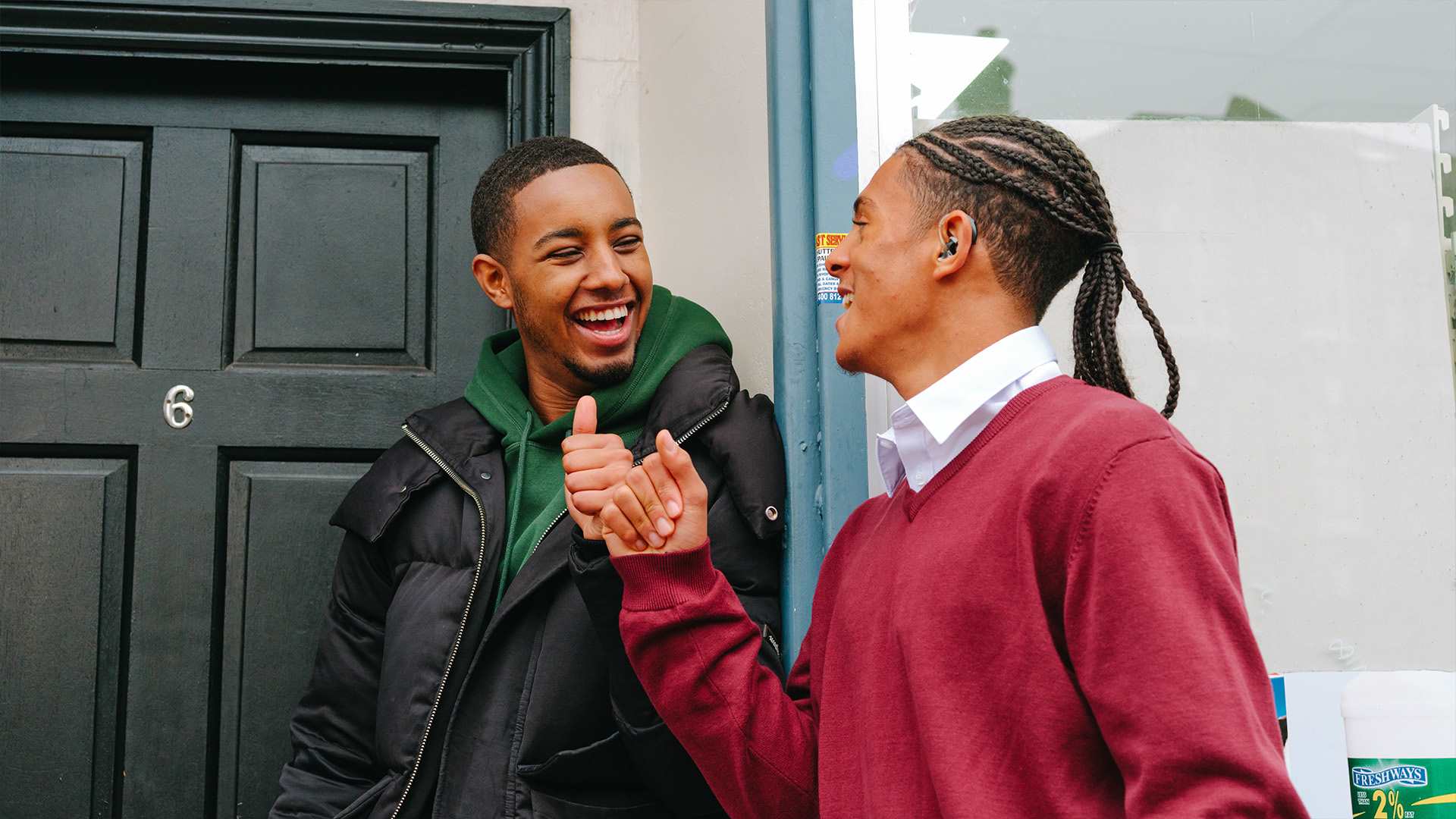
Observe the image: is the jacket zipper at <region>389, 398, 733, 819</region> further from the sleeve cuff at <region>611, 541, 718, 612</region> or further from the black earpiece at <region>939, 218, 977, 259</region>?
the black earpiece at <region>939, 218, 977, 259</region>

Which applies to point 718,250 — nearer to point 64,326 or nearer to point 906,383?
point 906,383

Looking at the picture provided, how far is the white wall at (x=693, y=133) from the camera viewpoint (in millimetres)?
2223

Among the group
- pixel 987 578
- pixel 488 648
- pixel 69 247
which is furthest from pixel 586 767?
pixel 69 247

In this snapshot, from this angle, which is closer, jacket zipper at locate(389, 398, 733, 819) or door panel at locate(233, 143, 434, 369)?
jacket zipper at locate(389, 398, 733, 819)

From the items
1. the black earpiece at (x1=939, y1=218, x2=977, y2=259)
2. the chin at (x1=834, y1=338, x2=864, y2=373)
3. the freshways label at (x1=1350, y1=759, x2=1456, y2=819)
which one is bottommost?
the freshways label at (x1=1350, y1=759, x2=1456, y2=819)

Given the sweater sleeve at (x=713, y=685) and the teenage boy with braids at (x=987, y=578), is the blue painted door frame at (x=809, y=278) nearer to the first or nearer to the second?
the teenage boy with braids at (x=987, y=578)

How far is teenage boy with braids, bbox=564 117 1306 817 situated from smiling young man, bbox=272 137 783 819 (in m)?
0.18

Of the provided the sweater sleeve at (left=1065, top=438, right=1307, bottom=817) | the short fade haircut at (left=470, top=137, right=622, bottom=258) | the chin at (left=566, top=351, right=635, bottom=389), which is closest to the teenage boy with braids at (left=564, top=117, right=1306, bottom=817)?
the sweater sleeve at (left=1065, top=438, right=1307, bottom=817)

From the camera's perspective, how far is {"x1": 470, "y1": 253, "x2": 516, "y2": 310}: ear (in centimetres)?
229

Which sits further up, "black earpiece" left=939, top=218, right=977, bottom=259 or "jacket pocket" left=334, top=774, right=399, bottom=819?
"black earpiece" left=939, top=218, right=977, bottom=259

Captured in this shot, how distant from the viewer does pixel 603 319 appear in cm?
214

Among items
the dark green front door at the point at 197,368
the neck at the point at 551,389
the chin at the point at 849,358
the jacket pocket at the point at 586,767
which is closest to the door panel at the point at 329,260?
the dark green front door at the point at 197,368

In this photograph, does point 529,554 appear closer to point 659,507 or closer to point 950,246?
point 659,507

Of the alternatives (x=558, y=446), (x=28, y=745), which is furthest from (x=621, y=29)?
(x=28, y=745)
